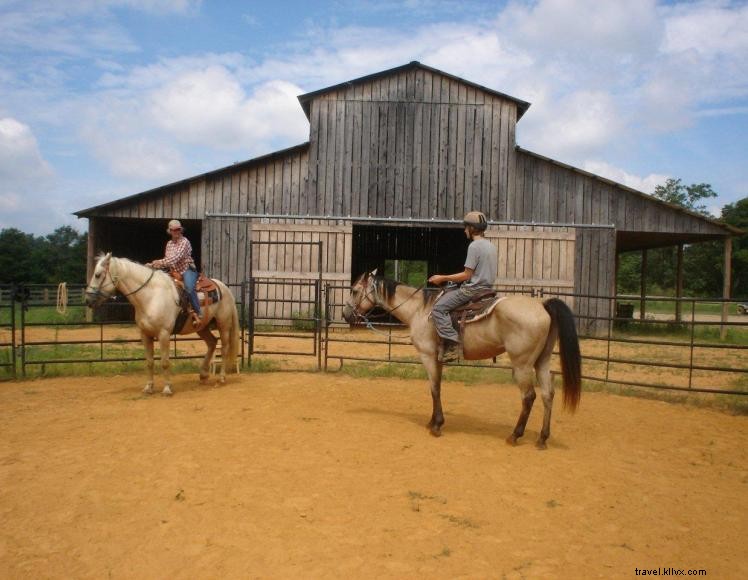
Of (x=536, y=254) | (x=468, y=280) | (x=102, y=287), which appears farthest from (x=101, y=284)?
(x=536, y=254)

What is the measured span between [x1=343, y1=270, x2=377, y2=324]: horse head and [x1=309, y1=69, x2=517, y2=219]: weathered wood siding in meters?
8.52

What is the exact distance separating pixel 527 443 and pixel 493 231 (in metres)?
9.74

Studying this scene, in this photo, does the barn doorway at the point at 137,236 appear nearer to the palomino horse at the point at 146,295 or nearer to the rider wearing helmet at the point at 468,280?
the palomino horse at the point at 146,295

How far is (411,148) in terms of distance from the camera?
14836mm

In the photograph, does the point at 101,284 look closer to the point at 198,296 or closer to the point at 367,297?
the point at 198,296

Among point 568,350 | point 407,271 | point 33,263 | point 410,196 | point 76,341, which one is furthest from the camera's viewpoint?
point 33,263

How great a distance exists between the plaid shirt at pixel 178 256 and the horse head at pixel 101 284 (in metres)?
0.72

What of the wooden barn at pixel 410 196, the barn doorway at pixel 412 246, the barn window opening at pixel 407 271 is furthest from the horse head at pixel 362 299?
the barn window opening at pixel 407 271

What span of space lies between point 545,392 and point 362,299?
2.37 m

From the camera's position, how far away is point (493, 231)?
1465 centimetres

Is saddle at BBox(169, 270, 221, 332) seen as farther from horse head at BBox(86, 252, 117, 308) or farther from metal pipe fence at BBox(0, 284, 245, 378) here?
horse head at BBox(86, 252, 117, 308)

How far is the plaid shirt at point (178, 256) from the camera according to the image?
25.4 feet

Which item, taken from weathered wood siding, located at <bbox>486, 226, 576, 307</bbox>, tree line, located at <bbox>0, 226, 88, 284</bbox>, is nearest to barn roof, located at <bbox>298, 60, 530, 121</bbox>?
weathered wood siding, located at <bbox>486, 226, 576, 307</bbox>

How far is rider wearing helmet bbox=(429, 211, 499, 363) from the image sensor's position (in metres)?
5.60
